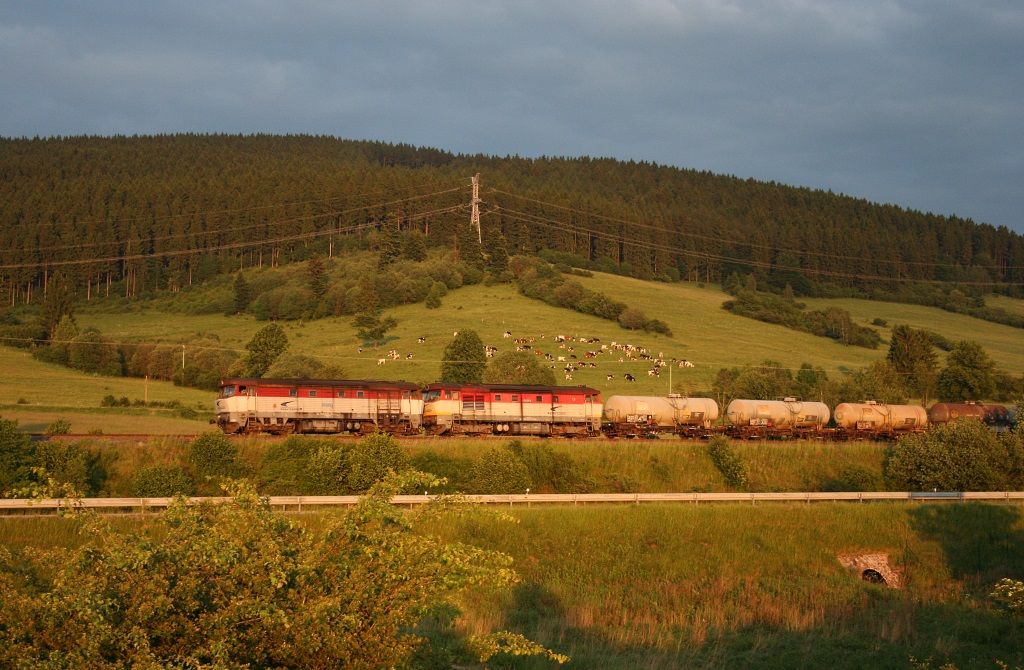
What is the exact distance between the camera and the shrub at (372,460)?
1796 inches

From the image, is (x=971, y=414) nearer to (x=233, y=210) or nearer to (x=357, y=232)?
(x=357, y=232)

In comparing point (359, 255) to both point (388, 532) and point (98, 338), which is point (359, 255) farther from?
point (388, 532)

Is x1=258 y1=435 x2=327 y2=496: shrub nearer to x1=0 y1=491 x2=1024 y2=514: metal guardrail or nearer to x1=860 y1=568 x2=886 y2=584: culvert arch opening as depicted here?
x1=0 y1=491 x2=1024 y2=514: metal guardrail

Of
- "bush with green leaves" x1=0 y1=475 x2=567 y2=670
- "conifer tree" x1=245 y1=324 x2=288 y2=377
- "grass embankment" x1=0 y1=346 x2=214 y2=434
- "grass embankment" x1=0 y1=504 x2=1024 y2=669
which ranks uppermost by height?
"bush with green leaves" x1=0 y1=475 x2=567 y2=670

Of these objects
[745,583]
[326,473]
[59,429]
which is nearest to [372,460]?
[326,473]

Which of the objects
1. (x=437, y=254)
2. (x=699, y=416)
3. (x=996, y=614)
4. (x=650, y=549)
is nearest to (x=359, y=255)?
(x=437, y=254)

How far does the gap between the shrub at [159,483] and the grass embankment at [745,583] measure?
7847 millimetres

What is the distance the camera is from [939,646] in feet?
96.6

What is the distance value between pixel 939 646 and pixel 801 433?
3688 cm

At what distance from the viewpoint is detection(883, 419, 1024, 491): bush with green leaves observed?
5509 centimetres

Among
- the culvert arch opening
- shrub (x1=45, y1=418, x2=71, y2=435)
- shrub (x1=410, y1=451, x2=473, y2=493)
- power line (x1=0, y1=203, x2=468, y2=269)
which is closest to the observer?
the culvert arch opening

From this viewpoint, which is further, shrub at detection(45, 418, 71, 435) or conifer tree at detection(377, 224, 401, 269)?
conifer tree at detection(377, 224, 401, 269)

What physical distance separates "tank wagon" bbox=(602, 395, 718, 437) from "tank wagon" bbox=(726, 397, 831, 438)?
6.12 feet

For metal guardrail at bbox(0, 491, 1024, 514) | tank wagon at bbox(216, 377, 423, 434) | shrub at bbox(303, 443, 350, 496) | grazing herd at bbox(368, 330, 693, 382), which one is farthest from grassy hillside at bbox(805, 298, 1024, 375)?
shrub at bbox(303, 443, 350, 496)
